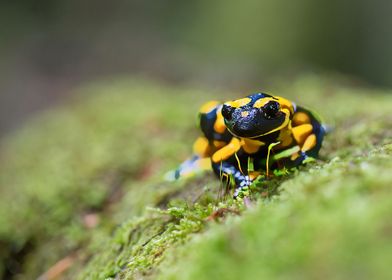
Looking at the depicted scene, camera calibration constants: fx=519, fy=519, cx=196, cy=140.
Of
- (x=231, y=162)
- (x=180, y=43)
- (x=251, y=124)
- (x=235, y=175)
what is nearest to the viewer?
(x=251, y=124)

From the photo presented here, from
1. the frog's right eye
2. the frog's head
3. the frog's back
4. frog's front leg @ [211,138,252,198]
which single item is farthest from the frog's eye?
the frog's back

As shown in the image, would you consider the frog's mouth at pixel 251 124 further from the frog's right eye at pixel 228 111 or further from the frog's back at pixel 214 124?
the frog's back at pixel 214 124

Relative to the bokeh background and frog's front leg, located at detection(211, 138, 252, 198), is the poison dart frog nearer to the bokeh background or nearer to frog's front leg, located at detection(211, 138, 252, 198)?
frog's front leg, located at detection(211, 138, 252, 198)

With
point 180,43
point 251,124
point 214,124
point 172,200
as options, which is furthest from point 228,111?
point 180,43

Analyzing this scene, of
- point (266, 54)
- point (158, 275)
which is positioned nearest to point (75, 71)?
point (266, 54)

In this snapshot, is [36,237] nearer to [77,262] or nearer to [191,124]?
[77,262]

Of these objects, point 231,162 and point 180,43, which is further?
point 180,43

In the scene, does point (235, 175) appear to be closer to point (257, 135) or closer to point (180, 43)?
point (257, 135)
